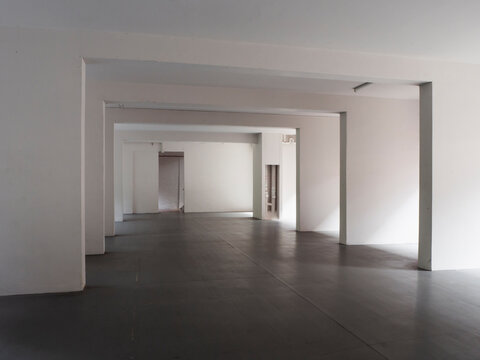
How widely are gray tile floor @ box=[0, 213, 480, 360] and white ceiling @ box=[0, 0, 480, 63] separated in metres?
3.05

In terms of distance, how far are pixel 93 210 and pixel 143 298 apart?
3243mm

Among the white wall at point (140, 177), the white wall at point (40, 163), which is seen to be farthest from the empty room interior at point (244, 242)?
the white wall at point (140, 177)

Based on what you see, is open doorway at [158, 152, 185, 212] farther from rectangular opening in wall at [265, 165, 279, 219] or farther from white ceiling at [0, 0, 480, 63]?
white ceiling at [0, 0, 480, 63]

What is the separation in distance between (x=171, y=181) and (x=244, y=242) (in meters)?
10.9

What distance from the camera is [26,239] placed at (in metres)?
4.39

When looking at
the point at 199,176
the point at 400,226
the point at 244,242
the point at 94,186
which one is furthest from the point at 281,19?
the point at 199,176

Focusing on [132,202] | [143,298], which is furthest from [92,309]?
[132,202]

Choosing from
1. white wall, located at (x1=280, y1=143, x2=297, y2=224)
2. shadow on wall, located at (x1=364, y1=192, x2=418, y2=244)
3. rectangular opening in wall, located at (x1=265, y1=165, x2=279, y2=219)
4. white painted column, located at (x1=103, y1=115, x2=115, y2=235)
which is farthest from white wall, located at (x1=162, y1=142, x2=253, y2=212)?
shadow on wall, located at (x1=364, y1=192, x2=418, y2=244)

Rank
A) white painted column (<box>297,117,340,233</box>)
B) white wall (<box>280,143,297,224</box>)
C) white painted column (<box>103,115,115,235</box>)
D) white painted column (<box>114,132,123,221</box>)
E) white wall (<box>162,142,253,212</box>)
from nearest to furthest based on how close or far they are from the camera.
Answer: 1. white painted column (<box>103,115,115,235</box>)
2. white painted column (<box>297,117,340,233</box>)
3. white painted column (<box>114,132,123,221</box>)
4. white wall (<box>280,143,297,224</box>)
5. white wall (<box>162,142,253,212</box>)

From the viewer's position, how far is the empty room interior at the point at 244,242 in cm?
343

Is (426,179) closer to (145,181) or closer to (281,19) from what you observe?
(281,19)

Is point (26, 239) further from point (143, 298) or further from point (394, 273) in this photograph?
point (394, 273)

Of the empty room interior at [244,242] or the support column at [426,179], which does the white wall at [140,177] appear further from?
the support column at [426,179]

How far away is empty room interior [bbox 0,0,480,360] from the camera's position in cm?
343
